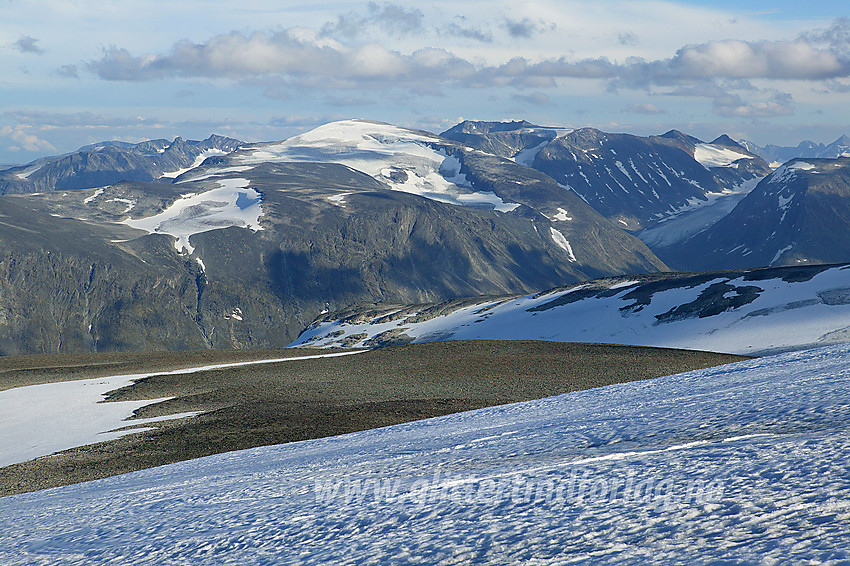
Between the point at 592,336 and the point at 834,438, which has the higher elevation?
the point at 834,438

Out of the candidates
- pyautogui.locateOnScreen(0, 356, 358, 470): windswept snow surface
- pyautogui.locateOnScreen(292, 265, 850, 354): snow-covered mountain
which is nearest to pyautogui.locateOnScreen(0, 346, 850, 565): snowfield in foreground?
pyautogui.locateOnScreen(0, 356, 358, 470): windswept snow surface

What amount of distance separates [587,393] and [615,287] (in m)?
73.0

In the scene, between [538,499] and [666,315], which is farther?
[666,315]

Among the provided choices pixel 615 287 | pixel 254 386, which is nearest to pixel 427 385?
pixel 254 386

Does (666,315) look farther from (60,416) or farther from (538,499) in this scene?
(538,499)

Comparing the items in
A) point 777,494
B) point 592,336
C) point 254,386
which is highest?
point 777,494

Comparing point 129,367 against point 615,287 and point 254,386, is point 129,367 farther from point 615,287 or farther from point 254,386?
point 615,287

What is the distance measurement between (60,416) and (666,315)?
5743 cm

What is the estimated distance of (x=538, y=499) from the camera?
7.79 metres

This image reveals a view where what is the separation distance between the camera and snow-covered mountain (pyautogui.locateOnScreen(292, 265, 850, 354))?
186ft

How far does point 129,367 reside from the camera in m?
50.1

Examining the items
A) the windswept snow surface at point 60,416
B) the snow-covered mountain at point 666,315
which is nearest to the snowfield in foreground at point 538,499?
the windswept snow surface at point 60,416

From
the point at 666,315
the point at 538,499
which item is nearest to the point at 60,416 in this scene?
the point at 538,499

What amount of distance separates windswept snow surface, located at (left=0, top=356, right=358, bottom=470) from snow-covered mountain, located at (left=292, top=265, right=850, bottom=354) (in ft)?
→ 139
